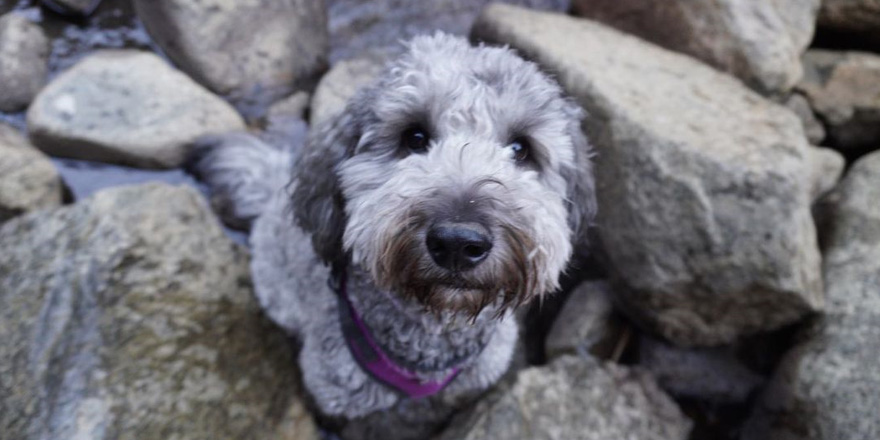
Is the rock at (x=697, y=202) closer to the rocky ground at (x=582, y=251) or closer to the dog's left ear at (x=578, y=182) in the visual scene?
the rocky ground at (x=582, y=251)

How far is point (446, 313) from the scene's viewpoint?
8.73ft

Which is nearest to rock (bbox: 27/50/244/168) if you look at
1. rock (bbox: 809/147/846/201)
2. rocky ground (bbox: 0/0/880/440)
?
rocky ground (bbox: 0/0/880/440)

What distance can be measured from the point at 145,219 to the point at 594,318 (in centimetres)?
291

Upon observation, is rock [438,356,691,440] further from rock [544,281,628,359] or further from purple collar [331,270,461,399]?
purple collar [331,270,461,399]

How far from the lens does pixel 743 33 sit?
15.0 ft

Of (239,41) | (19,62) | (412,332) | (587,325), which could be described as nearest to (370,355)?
(412,332)

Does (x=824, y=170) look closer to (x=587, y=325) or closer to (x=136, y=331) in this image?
(x=587, y=325)

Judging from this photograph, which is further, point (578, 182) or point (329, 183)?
point (578, 182)

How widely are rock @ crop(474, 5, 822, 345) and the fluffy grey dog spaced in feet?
2.45

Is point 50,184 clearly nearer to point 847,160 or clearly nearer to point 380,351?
point 380,351

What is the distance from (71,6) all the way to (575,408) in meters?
4.83

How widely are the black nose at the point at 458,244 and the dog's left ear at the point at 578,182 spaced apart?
0.89m

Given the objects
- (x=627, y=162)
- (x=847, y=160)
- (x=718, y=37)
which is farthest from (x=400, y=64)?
(x=847, y=160)

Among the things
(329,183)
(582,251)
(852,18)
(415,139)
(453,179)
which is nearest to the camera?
(453,179)
